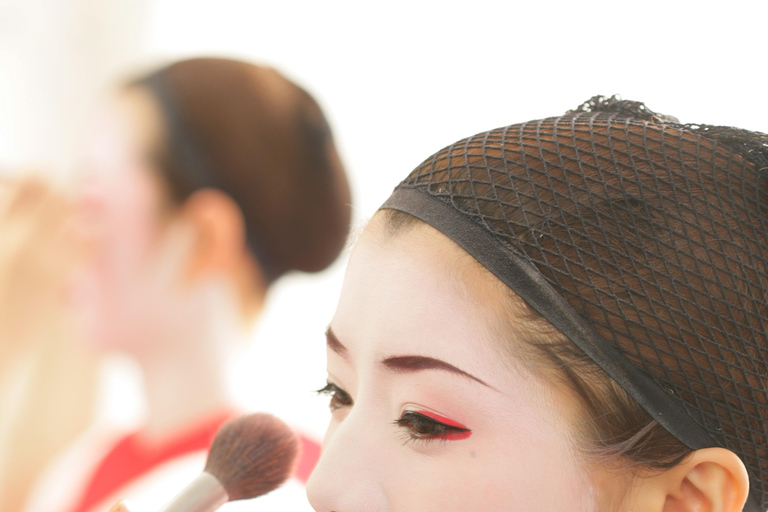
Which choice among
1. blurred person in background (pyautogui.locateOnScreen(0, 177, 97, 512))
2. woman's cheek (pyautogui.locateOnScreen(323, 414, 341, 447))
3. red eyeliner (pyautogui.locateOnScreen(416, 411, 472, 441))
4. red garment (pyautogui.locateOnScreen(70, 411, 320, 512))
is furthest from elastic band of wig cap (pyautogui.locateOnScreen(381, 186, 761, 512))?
blurred person in background (pyautogui.locateOnScreen(0, 177, 97, 512))

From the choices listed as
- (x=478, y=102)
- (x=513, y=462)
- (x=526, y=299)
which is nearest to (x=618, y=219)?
(x=526, y=299)

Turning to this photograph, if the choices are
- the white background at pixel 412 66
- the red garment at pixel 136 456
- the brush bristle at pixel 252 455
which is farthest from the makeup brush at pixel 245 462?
the red garment at pixel 136 456

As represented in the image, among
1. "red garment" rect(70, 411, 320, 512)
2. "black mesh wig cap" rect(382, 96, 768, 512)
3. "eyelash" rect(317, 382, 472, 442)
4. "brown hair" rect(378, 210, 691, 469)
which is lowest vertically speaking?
"red garment" rect(70, 411, 320, 512)

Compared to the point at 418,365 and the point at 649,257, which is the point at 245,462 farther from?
the point at 649,257

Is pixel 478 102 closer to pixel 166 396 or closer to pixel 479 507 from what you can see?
pixel 166 396

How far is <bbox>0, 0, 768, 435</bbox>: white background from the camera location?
Result: 1.10 m

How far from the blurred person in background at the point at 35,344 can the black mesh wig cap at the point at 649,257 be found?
3.12ft

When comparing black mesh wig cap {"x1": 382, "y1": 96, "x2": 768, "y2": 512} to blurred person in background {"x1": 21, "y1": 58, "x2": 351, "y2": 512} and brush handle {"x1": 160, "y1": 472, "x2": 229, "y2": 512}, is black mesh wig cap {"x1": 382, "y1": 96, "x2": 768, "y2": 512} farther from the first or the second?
blurred person in background {"x1": 21, "y1": 58, "x2": 351, "y2": 512}

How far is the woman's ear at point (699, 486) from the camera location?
0.61 metres

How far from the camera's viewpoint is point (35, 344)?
5.58ft

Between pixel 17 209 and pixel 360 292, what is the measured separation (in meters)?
1.13

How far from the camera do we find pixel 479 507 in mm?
605

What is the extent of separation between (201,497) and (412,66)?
925 mm

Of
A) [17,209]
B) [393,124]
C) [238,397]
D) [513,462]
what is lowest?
[238,397]
